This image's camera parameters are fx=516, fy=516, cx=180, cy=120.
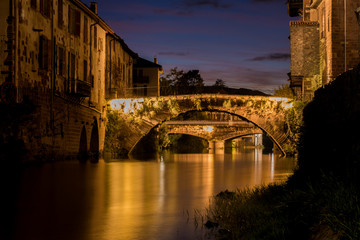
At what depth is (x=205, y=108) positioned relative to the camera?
118 feet

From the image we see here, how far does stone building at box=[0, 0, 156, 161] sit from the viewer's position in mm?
20484

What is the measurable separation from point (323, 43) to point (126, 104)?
548 inches

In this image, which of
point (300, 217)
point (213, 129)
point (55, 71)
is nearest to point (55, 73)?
point (55, 71)

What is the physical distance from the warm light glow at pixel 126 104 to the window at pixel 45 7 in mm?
12398

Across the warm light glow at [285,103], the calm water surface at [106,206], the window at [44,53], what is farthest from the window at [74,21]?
the warm light glow at [285,103]

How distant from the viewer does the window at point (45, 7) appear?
2359cm

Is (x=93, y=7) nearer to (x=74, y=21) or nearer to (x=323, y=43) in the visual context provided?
(x=74, y=21)

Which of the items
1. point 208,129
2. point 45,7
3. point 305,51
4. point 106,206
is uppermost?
point 45,7

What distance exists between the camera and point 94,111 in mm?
33281

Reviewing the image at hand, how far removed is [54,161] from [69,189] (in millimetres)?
10703

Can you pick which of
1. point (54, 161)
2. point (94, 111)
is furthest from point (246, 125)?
point (54, 161)

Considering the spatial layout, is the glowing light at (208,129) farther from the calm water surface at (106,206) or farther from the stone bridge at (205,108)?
the calm water surface at (106,206)

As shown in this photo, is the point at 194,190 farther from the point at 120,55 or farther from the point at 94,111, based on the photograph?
the point at 120,55

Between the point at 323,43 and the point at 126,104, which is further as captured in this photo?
the point at 126,104
